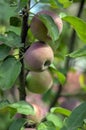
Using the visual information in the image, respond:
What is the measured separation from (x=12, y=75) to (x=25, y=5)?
211 mm

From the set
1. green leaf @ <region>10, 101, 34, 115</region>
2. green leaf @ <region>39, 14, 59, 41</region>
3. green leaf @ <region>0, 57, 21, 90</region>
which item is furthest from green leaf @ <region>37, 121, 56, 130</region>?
green leaf @ <region>39, 14, 59, 41</region>

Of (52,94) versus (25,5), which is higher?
(25,5)

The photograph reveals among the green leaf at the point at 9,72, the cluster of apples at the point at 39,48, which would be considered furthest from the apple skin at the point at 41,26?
the green leaf at the point at 9,72

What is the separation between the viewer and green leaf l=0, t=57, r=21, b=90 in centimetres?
130

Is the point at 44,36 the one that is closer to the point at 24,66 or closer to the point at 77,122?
the point at 24,66

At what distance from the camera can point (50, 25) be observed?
1.32 metres

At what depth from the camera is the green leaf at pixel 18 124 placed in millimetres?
1343

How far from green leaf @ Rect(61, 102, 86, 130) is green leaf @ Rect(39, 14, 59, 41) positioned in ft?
0.74

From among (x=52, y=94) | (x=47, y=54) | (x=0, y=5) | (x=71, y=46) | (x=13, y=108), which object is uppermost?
(x=0, y=5)

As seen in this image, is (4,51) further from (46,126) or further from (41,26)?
(46,126)

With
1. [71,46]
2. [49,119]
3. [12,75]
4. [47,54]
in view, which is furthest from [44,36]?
[71,46]

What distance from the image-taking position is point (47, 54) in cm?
136

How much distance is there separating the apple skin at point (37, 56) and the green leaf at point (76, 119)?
0.20m

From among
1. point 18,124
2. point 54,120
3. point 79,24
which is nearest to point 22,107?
point 18,124
